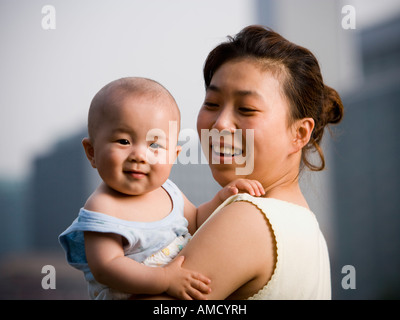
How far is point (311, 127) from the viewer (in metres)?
1.19

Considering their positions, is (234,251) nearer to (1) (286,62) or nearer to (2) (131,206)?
(2) (131,206)

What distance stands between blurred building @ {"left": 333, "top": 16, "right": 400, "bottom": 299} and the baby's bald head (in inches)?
1279

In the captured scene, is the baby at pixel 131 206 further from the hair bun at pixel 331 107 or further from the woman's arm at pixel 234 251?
the hair bun at pixel 331 107

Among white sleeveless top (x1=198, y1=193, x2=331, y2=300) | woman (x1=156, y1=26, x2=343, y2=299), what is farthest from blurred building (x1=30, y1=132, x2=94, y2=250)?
white sleeveless top (x1=198, y1=193, x2=331, y2=300)

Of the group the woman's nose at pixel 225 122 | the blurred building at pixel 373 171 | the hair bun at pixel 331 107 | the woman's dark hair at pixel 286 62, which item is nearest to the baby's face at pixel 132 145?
the woman's nose at pixel 225 122

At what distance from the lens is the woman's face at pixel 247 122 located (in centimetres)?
107

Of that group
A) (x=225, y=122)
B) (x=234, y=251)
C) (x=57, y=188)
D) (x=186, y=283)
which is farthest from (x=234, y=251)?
(x=57, y=188)

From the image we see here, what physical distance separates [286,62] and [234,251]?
52 centimetres

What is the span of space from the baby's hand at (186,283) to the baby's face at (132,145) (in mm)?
202

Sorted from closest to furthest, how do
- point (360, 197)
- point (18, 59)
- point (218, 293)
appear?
point (218, 293) → point (18, 59) → point (360, 197)
